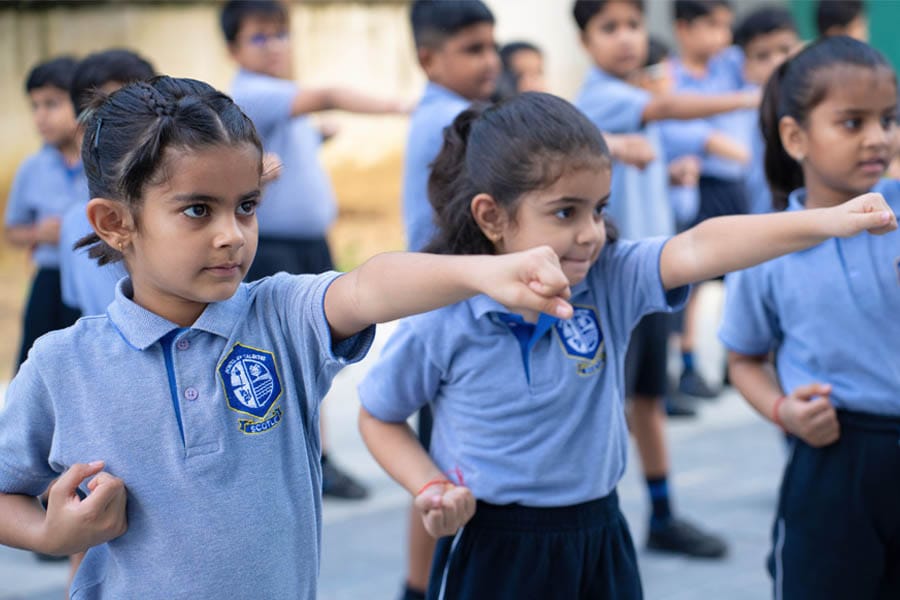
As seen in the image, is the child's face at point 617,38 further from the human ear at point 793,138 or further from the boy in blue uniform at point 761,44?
Answer: the human ear at point 793,138

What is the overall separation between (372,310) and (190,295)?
0.93 ft

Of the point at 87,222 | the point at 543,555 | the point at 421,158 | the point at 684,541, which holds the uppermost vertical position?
the point at 421,158

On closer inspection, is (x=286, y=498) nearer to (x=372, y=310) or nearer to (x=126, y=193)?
(x=372, y=310)

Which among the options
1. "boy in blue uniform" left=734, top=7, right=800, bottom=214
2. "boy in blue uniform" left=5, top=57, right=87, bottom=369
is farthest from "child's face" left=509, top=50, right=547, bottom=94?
"boy in blue uniform" left=5, top=57, right=87, bottom=369

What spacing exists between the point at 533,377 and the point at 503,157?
41 centimetres

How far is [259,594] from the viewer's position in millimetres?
1854

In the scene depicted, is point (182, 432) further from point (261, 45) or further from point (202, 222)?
point (261, 45)

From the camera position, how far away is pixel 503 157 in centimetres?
227

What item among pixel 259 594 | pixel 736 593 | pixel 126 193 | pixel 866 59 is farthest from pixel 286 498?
pixel 736 593

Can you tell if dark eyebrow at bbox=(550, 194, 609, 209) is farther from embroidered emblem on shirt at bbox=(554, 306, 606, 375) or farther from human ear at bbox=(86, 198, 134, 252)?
human ear at bbox=(86, 198, 134, 252)

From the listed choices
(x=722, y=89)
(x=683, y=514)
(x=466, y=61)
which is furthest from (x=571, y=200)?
(x=722, y=89)

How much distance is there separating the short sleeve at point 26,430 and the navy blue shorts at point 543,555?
2.73 ft

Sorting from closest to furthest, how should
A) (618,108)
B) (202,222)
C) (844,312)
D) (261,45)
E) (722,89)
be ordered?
(202,222), (844,312), (618,108), (261,45), (722,89)

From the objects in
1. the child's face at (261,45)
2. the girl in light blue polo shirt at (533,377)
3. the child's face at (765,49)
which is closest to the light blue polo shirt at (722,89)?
the child's face at (765,49)
